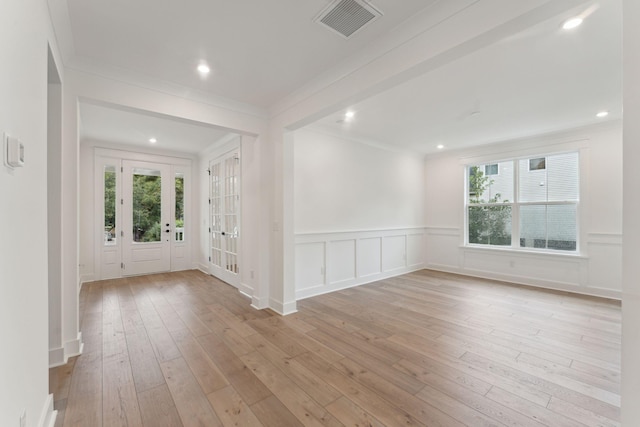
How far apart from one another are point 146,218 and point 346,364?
5.24 meters

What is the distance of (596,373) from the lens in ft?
7.32

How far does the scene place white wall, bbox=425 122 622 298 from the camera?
423 cm

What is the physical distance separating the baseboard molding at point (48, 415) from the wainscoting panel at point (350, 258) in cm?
279

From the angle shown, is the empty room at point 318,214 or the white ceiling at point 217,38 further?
the white ceiling at point 217,38

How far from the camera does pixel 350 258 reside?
489 cm

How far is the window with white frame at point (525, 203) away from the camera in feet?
15.5

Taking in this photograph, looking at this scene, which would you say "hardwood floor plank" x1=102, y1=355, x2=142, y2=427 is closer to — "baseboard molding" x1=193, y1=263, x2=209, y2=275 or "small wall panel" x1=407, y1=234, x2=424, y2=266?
"baseboard molding" x1=193, y1=263, x2=209, y2=275

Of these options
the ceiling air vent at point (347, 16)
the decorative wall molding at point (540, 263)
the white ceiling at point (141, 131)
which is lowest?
the decorative wall molding at point (540, 263)

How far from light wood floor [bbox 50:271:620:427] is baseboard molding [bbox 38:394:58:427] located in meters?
0.07

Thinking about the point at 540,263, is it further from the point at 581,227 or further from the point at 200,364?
the point at 200,364

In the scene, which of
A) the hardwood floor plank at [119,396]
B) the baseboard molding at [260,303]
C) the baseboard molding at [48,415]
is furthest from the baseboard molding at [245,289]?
the baseboard molding at [48,415]

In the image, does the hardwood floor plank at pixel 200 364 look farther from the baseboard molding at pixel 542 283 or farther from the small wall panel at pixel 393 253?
the baseboard molding at pixel 542 283

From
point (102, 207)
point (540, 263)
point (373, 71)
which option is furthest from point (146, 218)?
point (540, 263)
